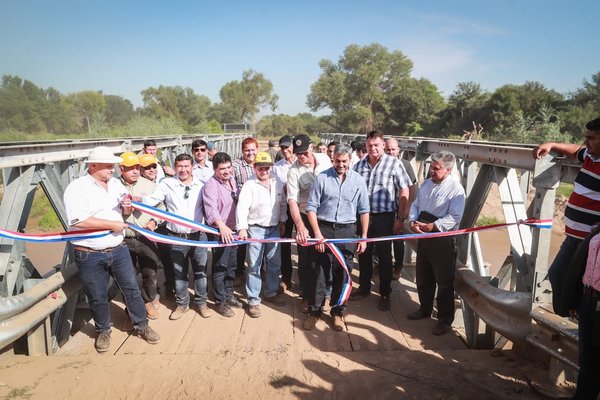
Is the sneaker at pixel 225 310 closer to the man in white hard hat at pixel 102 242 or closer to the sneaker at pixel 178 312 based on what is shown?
the sneaker at pixel 178 312

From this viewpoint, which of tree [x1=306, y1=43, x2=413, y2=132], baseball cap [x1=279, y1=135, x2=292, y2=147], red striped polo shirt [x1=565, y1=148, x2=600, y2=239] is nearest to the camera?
red striped polo shirt [x1=565, y1=148, x2=600, y2=239]

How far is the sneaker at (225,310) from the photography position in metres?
4.07

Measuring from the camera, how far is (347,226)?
151 inches

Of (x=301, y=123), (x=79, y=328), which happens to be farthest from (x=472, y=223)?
(x=301, y=123)

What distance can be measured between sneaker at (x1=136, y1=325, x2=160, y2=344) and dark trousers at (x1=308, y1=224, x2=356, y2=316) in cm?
159

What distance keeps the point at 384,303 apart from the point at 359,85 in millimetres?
45153

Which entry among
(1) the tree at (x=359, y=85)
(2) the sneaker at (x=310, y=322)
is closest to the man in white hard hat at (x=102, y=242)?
(2) the sneaker at (x=310, y=322)

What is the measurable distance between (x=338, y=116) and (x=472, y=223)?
146ft

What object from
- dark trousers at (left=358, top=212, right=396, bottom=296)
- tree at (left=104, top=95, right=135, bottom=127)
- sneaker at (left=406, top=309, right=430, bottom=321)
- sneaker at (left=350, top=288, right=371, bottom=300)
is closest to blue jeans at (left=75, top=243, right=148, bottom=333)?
→ sneaker at (left=350, top=288, right=371, bottom=300)

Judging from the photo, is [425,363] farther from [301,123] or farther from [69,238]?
[301,123]

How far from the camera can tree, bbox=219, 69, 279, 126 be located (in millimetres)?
69000

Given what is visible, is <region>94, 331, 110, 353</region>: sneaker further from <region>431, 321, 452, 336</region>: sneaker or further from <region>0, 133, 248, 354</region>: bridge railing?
<region>431, 321, 452, 336</region>: sneaker

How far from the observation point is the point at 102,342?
11.3 ft

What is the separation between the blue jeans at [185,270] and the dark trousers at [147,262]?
0.82 feet
